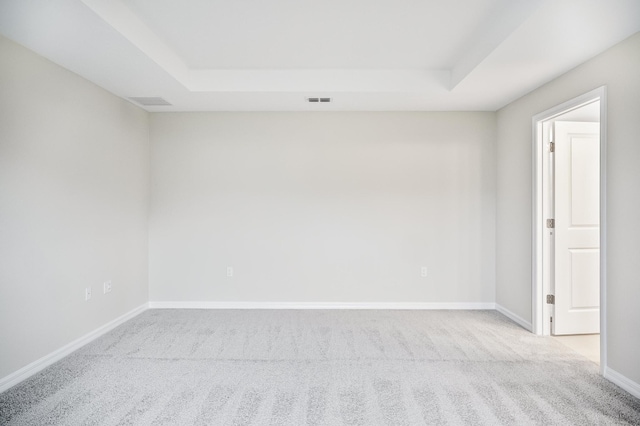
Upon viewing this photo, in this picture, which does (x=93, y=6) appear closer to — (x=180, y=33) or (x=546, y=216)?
(x=180, y=33)

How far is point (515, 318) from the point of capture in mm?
3799

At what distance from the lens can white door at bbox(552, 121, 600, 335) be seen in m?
3.35

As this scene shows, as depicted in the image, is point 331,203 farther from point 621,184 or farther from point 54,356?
point 54,356

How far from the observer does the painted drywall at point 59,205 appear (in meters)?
2.45

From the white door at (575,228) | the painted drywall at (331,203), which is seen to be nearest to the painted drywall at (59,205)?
the painted drywall at (331,203)

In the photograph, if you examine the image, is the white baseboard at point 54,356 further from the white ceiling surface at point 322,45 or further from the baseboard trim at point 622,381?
the baseboard trim at point 622,381

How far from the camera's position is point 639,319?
2.28m

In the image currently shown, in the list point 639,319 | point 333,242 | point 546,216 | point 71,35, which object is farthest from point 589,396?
point 71,35

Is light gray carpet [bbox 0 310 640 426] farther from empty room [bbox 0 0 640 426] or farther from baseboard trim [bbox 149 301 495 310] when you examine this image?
baseboard trim [bbox 149 301 495 310]

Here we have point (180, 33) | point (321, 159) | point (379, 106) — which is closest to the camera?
point (180, 33)

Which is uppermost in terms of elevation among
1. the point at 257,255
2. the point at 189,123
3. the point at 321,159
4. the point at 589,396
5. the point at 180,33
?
the point at 180,33

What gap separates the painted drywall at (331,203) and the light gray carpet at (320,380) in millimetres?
707

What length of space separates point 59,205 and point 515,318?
15.3 feet

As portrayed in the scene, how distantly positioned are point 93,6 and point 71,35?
Answer: 458mm
